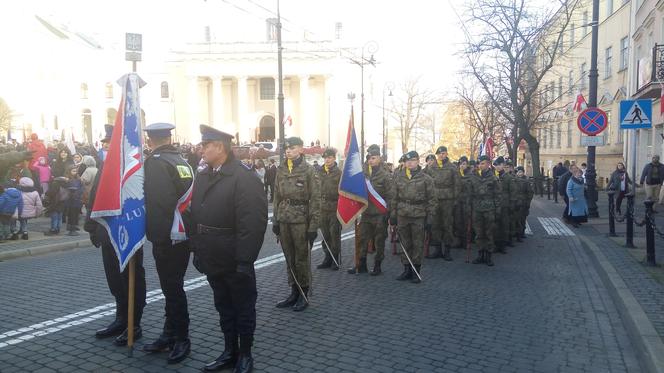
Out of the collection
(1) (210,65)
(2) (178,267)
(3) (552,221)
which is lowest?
(3) (552,221)

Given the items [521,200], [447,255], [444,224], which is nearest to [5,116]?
[521,200]

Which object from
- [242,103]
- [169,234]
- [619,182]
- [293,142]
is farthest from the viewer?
[242,103]

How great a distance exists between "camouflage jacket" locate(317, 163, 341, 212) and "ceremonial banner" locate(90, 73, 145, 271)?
4.64 m

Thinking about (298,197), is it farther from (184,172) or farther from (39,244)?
(39,244)

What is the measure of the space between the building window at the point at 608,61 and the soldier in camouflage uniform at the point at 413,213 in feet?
96.8

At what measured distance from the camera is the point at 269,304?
22.2 feet

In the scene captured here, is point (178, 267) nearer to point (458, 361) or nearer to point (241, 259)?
point (241, 259)

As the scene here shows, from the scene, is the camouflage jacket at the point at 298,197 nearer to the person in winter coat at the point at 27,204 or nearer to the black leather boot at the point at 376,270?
the black leather boot at the point at 376,270

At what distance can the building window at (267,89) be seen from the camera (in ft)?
218

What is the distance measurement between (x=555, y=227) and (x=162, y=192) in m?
13.4

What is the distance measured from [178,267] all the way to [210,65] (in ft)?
205

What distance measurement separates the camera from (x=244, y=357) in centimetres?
455

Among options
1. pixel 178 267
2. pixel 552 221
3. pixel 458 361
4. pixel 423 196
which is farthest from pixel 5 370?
pixel 552 221

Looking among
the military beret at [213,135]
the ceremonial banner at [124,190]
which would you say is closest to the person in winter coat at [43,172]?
the ceremonial banner at [124,190]
